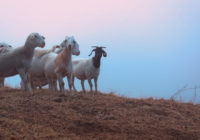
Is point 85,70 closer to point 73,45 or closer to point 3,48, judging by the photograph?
point 73,45

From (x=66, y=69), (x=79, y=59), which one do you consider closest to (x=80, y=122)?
(x=66, y=69)

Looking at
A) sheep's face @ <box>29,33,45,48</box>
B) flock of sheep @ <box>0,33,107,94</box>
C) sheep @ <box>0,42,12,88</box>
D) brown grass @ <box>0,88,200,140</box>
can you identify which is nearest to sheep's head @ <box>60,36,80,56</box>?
flock of sheep @ <box>0,33,107,94</box>

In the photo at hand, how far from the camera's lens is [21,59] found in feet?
24.3

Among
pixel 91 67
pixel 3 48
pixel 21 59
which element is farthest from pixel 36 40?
pixel 91 67

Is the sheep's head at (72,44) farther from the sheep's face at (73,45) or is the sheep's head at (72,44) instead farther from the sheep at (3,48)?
the sheep at (3,48)

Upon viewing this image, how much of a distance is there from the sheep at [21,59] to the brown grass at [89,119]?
945 mm

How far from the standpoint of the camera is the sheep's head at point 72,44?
24.9 feet

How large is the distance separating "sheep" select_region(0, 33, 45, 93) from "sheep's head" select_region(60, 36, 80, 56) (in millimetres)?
655

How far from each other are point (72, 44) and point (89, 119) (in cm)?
326

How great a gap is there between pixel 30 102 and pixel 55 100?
0.63 m

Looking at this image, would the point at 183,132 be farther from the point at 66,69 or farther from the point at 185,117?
the point at 66,69

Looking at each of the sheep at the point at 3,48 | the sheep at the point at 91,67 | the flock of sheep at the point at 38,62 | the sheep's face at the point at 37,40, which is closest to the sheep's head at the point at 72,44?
the flock of sheep at the point at 38,62

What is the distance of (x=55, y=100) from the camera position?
243 inches

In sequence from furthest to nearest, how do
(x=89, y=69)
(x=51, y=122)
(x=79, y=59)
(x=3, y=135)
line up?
1. (x=79, y=59)
2. (x=89, y=69)
3. (x=51, y=122)
4. (x=3, y=135)
